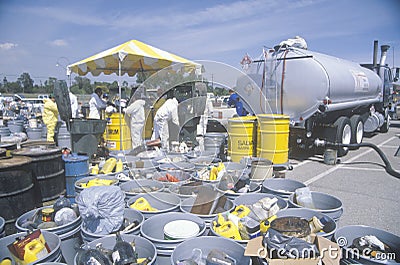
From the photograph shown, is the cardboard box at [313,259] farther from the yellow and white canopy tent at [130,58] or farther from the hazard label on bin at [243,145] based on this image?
the yellow and white canopy tent at [130,58]

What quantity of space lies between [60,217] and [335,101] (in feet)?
21.5

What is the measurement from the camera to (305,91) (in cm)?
607

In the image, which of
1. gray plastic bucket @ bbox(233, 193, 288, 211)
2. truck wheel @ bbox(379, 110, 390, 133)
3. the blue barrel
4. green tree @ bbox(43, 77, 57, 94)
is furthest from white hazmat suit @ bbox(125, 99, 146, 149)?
truck wheel @ bbox(379, 110, 390, 133)

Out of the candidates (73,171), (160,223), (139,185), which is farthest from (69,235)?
(73,171)

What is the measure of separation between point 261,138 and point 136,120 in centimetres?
355

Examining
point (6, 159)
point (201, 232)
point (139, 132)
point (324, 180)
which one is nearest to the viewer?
point (201, 232)

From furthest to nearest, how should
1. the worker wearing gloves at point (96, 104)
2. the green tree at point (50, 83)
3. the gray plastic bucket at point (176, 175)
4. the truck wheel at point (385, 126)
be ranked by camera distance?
the truck wheel at point (385, 126)
the worker wearing gloves at point (96, 104)
the green tree at point (50, 83)
the gray plastic bucket at point (176, 175)

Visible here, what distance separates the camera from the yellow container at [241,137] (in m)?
5.12

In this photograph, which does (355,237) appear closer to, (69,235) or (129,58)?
(69,235)

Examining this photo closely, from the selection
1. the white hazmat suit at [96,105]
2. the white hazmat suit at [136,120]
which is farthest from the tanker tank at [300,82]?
the white hazmat suit at [96,105]

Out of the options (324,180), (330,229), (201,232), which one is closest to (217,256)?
(201,232)

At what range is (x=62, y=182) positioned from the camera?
3586 mm

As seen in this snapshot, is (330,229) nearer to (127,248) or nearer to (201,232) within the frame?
(201,232)

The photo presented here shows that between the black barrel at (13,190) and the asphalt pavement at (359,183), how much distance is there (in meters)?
3.83
